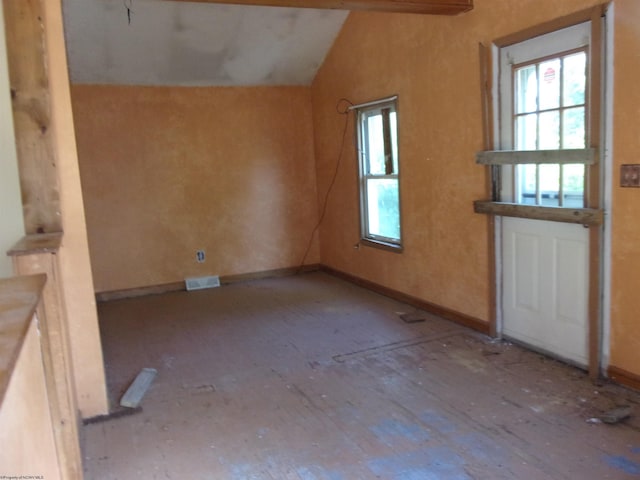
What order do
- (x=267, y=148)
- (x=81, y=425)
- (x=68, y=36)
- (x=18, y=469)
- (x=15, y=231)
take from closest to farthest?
(x=18, y=469) < (x=81, y=425) < (x=15, y=231) < (x=68, y=36) < (x=267, y=148)

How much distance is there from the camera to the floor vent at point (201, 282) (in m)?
6.08

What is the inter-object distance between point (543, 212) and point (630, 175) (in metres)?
0.59

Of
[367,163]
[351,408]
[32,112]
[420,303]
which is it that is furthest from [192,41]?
[351,408]

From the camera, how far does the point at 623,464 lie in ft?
7.64

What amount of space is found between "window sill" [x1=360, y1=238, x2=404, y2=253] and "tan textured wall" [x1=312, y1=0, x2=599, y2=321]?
6cm

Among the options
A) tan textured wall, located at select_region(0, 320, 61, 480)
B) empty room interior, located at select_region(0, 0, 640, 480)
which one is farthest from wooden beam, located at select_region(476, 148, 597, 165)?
tan textured wall, located at select_region(0, 320, 61, 480)

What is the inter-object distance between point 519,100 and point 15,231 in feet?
10.4

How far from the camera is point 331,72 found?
19.3 ft

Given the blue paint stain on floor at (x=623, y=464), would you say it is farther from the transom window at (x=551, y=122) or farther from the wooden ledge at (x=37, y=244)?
the wooden ledge at (x=37, y=244)

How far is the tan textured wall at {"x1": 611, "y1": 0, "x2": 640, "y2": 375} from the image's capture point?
110 inches

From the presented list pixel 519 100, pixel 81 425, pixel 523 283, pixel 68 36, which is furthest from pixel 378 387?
pixel 68 36

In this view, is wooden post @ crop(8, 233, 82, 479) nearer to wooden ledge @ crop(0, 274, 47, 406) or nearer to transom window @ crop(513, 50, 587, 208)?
wooden ledge @ crop(0, 274, 47, 406)

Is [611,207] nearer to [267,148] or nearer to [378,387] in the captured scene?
[378,387]

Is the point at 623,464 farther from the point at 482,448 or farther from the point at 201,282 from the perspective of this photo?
the point at 201,282
